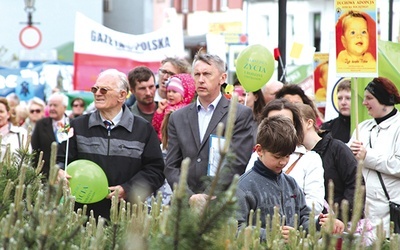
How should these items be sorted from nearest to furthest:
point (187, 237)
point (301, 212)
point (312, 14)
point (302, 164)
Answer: point (187, 237) < point (301, 212) < point (302, 164) < point (312, 14)

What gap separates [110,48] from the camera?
13.5 meters

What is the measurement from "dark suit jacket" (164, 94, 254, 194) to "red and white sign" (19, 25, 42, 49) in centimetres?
1962

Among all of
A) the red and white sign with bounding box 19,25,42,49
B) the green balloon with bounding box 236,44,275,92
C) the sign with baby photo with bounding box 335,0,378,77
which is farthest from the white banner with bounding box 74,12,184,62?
the red and white sign with bounding box 19,25,42,49

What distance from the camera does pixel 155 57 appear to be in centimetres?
1350

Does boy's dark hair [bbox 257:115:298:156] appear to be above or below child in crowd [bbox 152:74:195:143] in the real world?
below

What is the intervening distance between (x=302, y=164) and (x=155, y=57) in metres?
7.83

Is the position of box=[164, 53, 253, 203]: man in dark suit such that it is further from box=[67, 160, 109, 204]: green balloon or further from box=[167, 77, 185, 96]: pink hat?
box=[167, 77, 185, 96]: pink hat

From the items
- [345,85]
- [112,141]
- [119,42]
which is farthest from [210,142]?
[119,42]

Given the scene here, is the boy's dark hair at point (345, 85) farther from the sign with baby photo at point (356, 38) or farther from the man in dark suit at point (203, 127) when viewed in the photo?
the man in dark suit at point (203, 127)

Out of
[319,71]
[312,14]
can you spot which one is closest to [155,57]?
[319,71]

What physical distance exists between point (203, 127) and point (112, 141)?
676 mm

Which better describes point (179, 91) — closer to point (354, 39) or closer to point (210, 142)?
point (354, 39)

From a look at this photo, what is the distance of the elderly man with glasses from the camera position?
7012 millimetres

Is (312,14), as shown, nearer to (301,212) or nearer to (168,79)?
(168,79)
